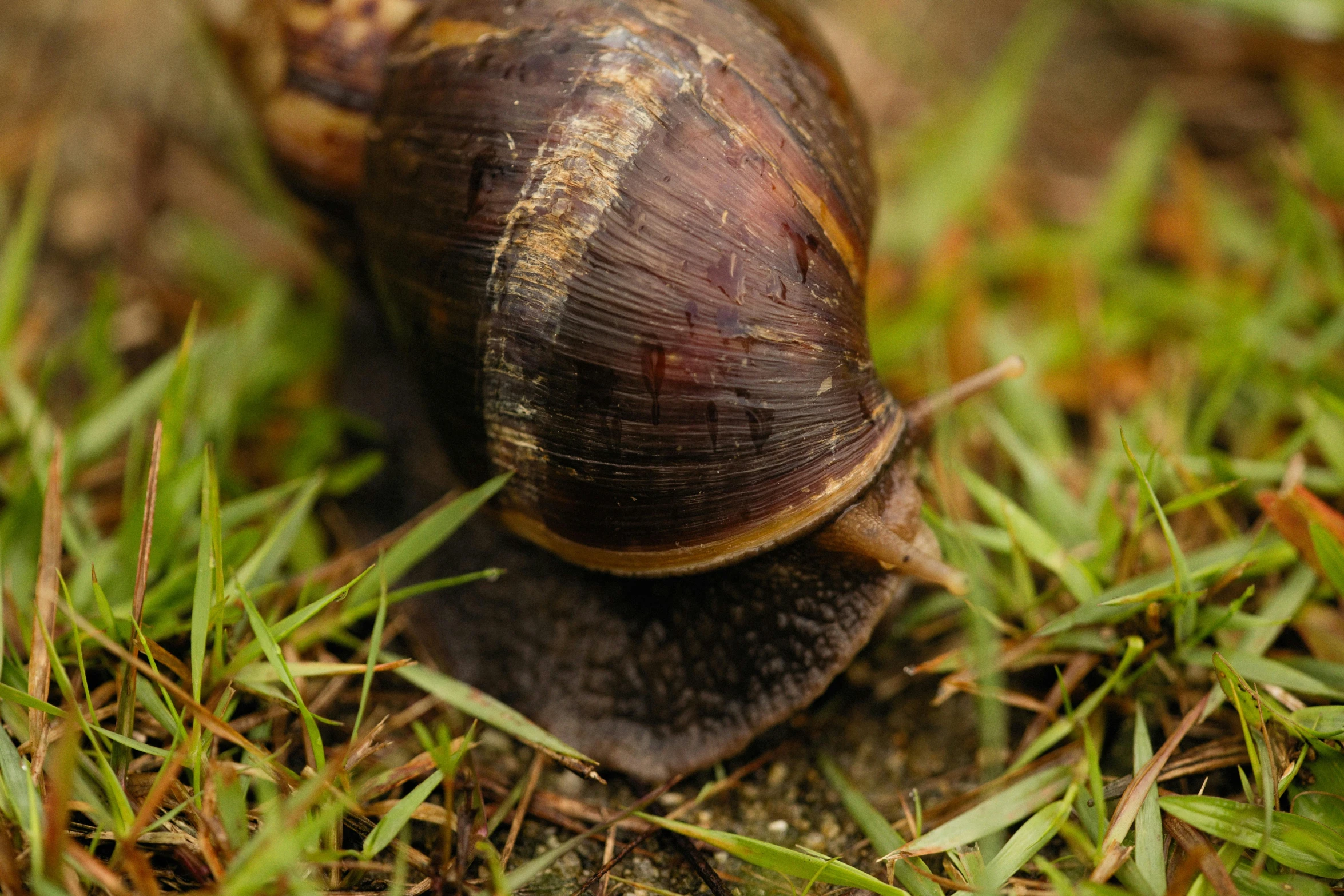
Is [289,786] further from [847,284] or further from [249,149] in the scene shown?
[249,149]

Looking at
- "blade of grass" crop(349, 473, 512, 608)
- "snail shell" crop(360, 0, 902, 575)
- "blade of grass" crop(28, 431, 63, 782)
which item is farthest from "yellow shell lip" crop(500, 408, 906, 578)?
"blade of grass" crop(28, 431, 63, 782)

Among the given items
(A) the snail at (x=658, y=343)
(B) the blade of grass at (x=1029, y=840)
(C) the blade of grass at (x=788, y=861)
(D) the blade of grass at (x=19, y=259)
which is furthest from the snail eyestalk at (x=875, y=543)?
(D) the blade of grass at (x=19, y=259)

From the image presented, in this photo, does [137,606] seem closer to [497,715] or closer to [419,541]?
[419,541]

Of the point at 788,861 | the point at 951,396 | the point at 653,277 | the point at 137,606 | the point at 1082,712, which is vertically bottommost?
the point at 788,861

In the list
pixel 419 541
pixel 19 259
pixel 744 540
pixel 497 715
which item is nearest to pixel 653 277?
pixel 744 540

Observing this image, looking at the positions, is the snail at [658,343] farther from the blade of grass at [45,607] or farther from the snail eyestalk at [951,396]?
the blade of grass at [45,607]

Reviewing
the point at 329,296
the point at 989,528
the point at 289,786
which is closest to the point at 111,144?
the point at 329,296
